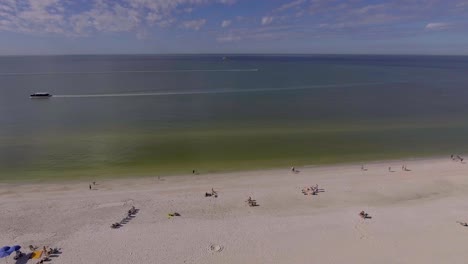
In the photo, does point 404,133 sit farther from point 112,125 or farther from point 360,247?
point 112,125

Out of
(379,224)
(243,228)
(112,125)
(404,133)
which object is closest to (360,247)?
(379,224)

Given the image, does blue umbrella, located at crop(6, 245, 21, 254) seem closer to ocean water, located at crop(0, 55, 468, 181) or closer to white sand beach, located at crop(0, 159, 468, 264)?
white sand beach, located at crop(0, 159, 468, 264)

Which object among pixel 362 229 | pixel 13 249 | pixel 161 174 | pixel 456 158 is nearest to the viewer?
pixel 13 249

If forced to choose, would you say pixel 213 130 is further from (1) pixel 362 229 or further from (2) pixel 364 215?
(1) pixel 362 229

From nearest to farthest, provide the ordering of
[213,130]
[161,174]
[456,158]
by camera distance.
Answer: [161,174] → [456,158] → [213,130]

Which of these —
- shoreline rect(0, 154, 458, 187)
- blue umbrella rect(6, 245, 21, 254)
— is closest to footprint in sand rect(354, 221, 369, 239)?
shoreline rect(0, 154, 458, 187)

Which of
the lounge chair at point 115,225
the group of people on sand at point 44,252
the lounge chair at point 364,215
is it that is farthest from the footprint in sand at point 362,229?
the group of people on sand at point 44,252

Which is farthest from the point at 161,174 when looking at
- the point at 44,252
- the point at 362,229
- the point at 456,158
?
the point at 456,158

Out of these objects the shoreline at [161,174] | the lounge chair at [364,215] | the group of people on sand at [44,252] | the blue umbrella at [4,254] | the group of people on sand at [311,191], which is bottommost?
the lounge chair at [364,215]

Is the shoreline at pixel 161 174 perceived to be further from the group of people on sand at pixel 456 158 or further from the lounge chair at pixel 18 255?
the lounge chair at pixel 18 255
